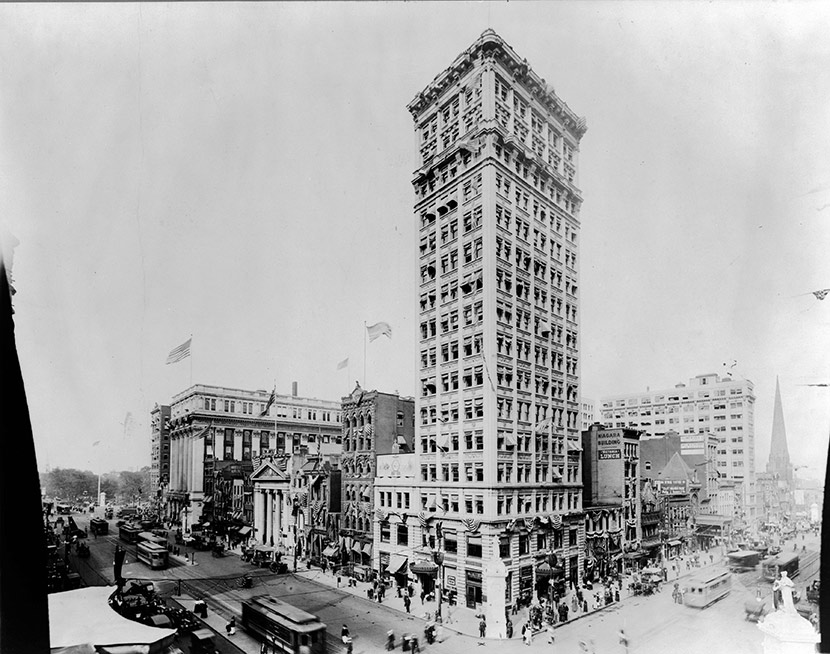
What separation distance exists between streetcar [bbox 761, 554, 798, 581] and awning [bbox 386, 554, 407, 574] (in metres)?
16.5

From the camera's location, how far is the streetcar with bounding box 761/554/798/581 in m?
24.2

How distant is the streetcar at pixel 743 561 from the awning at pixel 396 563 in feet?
49.9

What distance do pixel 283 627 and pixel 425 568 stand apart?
8125mm

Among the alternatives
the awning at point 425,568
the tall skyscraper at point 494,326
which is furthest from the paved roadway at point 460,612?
the tall skyscraper at point 494,326

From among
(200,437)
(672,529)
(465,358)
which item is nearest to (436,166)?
(465,358)

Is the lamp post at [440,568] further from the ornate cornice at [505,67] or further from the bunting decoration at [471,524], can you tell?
the ornate cornice at [505,67]

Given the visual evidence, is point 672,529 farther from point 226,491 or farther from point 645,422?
point 226,491

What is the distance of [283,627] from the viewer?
20.7m

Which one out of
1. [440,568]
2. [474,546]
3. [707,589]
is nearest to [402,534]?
[440,568]

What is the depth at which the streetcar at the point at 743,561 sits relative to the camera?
83.9ft

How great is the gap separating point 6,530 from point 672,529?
3810 cm

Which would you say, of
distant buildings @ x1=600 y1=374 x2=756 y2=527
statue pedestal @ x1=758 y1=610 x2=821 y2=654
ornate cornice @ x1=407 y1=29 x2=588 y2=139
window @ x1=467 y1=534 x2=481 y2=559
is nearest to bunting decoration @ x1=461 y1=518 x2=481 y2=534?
window @ x1=467 y1=534 x2=481 y2=559

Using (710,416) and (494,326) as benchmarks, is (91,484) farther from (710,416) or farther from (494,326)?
(710,416)

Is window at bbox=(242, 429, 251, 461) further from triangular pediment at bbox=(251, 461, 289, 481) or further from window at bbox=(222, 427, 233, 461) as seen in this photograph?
triangular pediment at bbox=(251, 461, 289, 481)
